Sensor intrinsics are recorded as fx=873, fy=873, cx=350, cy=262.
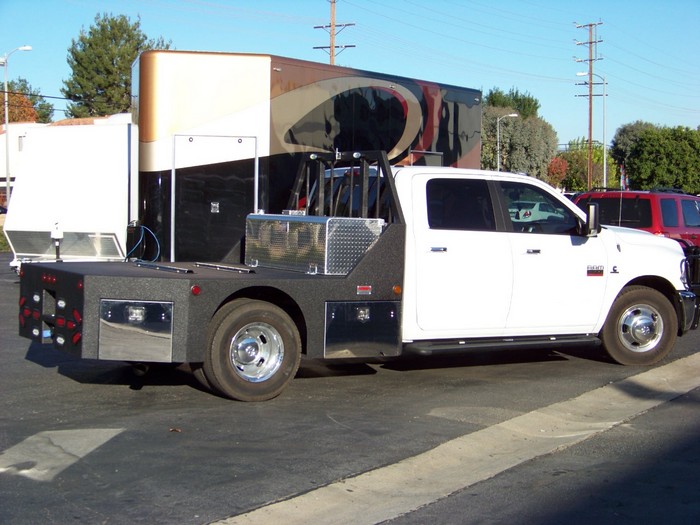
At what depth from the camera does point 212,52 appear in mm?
11320

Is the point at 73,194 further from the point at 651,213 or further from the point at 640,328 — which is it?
the point at 651,213

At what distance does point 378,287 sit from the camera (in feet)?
25.4

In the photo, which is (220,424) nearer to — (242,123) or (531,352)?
(531,352)

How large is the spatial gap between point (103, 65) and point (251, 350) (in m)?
55.6

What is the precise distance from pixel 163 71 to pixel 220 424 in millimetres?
5820

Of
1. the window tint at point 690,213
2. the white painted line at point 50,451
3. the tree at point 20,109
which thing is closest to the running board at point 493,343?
the white painted line at point 50,451

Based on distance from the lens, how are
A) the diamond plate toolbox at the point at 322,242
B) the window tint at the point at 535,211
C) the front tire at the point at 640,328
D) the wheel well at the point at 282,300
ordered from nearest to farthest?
the wheel well at the point at 282,300
the diamond plate toolbox at the point at 322,242
the window tint at the point at 535,211
the front tire at the point at 640,328

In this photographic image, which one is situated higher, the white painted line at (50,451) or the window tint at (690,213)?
the window tint at (690,213)

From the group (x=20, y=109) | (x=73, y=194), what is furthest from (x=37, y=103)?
(x=73, y=194)

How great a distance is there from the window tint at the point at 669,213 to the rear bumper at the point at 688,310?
16.1 feet

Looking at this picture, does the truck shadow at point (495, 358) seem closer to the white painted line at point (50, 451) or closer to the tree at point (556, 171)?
the white painted line at point (50, 451)

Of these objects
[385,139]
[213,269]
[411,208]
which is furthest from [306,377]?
[385,139]

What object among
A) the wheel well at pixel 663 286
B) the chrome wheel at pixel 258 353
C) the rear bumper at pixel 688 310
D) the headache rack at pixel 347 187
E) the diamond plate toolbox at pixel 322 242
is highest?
the headache rack at pixel 347 187

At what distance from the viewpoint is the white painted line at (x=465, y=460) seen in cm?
496
